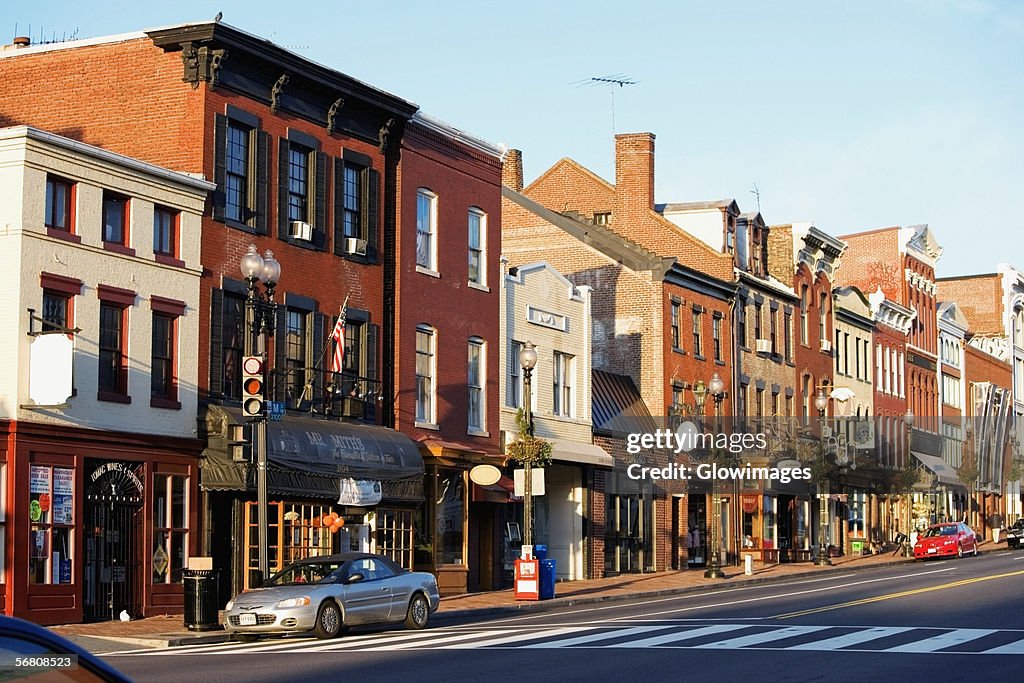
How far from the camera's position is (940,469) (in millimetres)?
81812

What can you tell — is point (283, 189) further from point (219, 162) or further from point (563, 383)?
point (563, 383)

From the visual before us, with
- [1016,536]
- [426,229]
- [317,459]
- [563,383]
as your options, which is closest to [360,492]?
[317,459]

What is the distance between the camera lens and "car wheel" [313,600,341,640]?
23525mm

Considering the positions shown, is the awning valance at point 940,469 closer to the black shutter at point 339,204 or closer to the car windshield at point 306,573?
the black shutter at point 339,204

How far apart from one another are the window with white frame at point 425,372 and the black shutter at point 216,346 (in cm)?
743

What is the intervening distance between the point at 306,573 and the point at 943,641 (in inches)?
395

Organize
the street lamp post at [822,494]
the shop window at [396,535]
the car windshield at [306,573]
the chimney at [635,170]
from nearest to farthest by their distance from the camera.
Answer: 1. the car windshield at [306,573]
2. the shop window at [396,535]
3. the street lamp post at [822,494]
4. the chimney at [635,170]

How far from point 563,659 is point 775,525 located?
4439 centimetres

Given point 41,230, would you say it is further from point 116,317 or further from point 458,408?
point 458,408

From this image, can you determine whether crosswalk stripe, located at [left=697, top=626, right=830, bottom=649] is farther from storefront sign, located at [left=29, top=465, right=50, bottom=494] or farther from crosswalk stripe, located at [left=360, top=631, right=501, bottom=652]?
storefront sign, located at [left=29, top=465, right=50, bottom=494]

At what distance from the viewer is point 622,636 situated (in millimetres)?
22094

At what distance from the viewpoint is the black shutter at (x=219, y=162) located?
3061 centimetres

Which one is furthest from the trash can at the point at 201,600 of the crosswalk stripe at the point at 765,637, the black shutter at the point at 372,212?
the black shutter at the point at 372,212

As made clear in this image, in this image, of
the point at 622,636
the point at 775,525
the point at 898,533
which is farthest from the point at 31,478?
the point at 898,533
